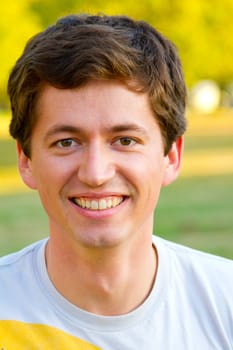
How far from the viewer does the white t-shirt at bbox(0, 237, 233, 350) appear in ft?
10.4

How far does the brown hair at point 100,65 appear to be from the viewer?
10.3 ft

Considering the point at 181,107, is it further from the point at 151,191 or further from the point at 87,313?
the point at 87,313

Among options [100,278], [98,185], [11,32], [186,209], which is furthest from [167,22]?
[98,185]

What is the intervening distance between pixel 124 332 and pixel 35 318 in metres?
0.30

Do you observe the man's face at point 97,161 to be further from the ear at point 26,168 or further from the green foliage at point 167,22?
the green foliage at point 167,22

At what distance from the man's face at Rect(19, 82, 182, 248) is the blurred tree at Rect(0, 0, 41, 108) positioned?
25.4m

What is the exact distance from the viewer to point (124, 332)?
3217mm

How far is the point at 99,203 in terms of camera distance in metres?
3.12

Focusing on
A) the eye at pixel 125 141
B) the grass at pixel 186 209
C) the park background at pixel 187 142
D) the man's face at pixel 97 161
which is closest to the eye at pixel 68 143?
the man's face at pixel 97 161

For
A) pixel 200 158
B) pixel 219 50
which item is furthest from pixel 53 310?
pixel 219 50

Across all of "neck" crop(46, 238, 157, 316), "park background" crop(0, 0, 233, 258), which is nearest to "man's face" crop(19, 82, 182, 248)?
"neck" crop(46, 238, 157, 316)

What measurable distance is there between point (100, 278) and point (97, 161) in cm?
51

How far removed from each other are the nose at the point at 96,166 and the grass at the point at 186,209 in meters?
8.28

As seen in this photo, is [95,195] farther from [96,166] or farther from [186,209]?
[186,209]
